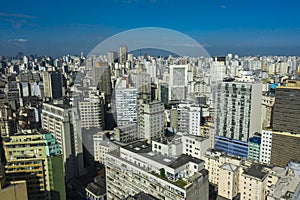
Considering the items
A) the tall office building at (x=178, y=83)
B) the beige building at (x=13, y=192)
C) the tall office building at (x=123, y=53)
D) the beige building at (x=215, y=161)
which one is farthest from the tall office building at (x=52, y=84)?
the tall office building at (x=123, y=53)

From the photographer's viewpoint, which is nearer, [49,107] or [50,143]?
[50,143]

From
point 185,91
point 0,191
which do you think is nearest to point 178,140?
point 185,91

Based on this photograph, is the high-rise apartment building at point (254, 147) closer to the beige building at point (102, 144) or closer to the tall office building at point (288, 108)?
the tall office building at point (288, 108)

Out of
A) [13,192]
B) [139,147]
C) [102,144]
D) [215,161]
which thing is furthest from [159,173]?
[215,161]

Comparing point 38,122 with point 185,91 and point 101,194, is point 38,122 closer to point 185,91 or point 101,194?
point 101,194

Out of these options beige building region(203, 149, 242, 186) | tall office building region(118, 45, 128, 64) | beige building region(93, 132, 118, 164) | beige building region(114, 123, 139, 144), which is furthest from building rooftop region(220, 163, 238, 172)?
tall office building region(118, 45, 128, 64)

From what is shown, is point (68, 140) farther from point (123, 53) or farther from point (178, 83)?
point (123, 53)
